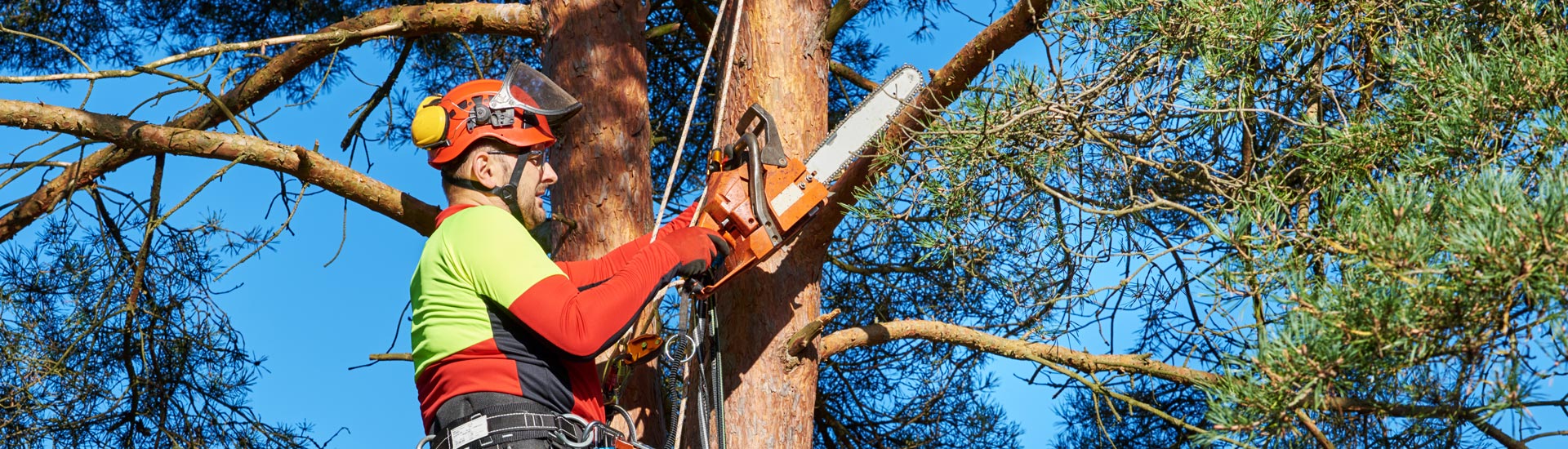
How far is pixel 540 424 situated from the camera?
9.37 ft

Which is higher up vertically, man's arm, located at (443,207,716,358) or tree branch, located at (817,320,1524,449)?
tree branch, located at (817,320,1524,449)

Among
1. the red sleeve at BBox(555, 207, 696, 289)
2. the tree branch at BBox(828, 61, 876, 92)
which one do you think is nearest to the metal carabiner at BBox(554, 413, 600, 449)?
the red sleeve at BBox(555, 207, 696, 289)

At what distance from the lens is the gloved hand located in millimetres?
3146

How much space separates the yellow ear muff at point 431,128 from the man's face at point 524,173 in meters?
0.12

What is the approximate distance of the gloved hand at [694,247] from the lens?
3.15 meters

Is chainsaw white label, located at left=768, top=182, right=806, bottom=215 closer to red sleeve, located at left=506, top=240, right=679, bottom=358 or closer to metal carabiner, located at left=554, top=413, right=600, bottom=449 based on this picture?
red sleeve, located at left=506, top=240, right=679, bottom=358

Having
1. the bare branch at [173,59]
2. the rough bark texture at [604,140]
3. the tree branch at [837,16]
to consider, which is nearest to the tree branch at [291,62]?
the bare branch at [173,59]

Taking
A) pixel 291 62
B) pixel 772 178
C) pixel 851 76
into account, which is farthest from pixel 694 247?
pixel 851 76

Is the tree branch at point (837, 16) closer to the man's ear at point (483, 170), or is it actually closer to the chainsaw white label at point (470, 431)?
the man's ear at point (483, 170)

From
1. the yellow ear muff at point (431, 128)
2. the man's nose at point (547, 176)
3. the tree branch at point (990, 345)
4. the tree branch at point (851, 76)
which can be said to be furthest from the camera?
the tree branch at point (851, 76)

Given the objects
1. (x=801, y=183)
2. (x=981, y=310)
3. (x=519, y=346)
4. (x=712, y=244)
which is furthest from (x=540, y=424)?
(x=981, y=310)

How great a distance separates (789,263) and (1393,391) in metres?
2.18

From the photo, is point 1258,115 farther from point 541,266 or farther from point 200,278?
point 200,278

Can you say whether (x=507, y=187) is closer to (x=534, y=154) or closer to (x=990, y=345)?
(x=534, y=154)
